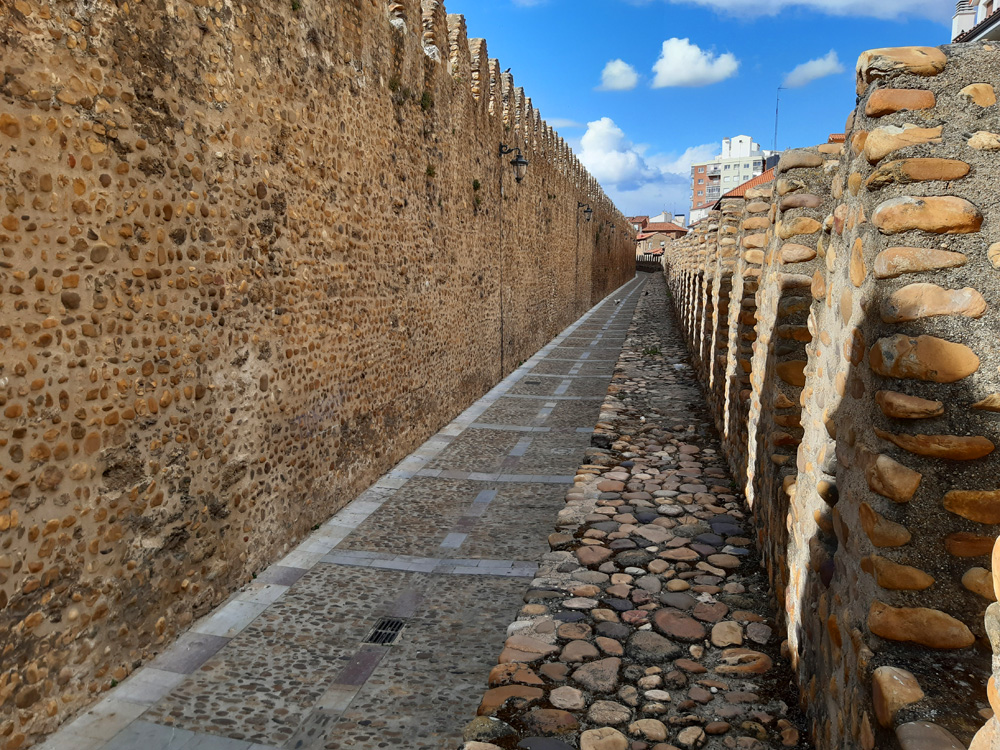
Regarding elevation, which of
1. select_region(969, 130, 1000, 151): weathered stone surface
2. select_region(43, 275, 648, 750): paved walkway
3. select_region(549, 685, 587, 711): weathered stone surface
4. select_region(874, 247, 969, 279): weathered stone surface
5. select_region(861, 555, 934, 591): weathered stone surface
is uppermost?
select_region(969, 130, 1000, 151): weathered stone surface

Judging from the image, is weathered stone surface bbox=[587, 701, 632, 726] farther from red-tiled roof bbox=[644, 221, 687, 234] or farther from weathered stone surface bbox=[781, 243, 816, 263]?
red-tiled roof bbox=[644, 221, 687, 234]

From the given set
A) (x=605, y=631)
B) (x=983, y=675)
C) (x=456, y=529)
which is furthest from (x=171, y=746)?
(x=983, y=675)

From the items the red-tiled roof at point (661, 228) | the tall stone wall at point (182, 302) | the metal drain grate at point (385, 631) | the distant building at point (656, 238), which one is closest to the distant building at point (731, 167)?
the red-tiled roof at point (661, 228)

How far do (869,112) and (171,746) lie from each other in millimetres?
3839

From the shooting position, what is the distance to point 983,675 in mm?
1711

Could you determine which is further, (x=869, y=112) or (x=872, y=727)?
(x=869, y=112)

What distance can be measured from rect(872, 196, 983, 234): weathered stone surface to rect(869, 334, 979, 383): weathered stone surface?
1.11 ft

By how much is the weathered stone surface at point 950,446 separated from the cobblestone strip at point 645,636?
1267mm

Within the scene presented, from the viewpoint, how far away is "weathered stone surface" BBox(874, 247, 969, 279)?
73.5 inches

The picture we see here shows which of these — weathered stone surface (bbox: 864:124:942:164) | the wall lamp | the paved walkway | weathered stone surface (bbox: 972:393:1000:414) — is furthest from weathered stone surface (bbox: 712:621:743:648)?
the wall lamp

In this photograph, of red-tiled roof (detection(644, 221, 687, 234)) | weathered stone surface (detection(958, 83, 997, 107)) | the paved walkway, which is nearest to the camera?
weathered stone surface (detection(958, 83, 997, 107))

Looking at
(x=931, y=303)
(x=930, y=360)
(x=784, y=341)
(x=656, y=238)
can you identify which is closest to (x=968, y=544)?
(x=930, y=360)

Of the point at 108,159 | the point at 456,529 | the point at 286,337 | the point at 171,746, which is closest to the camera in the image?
the point at 171,746

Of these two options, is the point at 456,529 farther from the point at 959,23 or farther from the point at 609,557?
the point at 959,23
